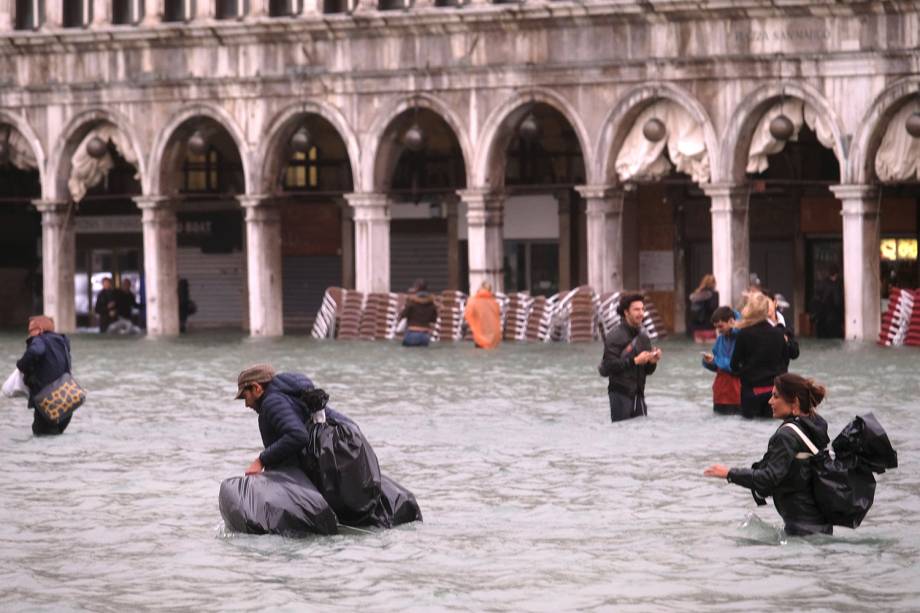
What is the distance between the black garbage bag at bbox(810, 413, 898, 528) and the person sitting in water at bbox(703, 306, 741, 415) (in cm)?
625

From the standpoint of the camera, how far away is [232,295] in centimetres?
4538

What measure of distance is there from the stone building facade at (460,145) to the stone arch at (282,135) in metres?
0.04

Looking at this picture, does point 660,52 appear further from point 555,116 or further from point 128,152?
point 128,152

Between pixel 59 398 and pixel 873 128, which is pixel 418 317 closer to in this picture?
Answer: pixel 873 128

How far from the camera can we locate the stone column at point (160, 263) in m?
→ 41.2

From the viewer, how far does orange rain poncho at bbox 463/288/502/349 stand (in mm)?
35250

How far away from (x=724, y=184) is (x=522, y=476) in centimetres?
1992

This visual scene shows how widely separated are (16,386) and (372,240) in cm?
1974

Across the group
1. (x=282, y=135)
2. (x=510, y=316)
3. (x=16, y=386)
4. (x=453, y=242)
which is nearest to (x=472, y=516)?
(x=16, y=386)

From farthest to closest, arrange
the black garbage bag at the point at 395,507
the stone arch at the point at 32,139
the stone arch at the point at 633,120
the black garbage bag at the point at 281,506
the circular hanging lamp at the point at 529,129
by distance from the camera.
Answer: the stone arch at the point at 32,139, the circular hanging lamp at the point at 529,129, the stone arch at the point at 633,120, the black garbage bag at the point at 395,507, the black garbage bag at the point at 281,506

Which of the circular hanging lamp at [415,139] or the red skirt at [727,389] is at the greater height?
the circular hanging lamp at [415,139]

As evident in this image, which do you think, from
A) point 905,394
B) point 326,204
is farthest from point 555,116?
point 905,394

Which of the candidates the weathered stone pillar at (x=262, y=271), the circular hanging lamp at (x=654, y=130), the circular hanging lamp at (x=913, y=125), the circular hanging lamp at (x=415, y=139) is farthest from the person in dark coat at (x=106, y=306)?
the circular hanging lamp at (x=913, y=125)

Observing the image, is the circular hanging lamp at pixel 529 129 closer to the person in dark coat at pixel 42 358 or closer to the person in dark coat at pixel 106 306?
the person in dark coat at pixel 106 306
